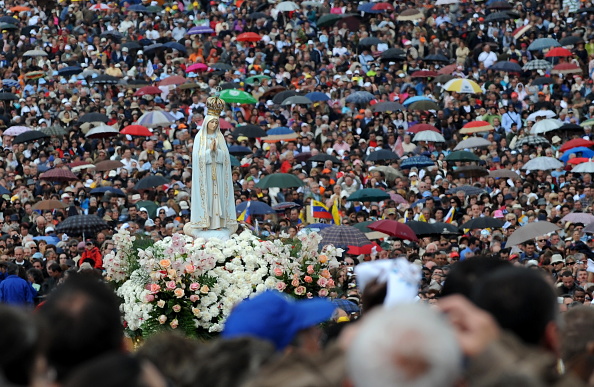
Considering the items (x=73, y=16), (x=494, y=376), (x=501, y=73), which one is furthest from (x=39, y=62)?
(x=494, y=376)

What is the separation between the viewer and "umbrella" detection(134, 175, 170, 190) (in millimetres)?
24922

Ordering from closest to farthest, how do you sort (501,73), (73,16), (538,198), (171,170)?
1. (538,198)
2. (171,170)
3. (501,73)
4. (73,16)

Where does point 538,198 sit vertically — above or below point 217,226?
below

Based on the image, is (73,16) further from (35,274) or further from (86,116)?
(35,274)

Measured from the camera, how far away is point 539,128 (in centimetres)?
2755

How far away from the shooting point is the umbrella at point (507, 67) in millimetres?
32062

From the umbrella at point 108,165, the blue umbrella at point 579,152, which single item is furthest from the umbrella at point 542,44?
the umbrella at point 108,165

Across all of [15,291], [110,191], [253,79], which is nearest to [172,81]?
[253,79]

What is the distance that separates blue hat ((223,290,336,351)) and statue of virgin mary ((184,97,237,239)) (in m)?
8.77

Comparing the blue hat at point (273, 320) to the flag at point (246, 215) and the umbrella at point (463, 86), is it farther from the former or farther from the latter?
the umbrella at point (463, 86)

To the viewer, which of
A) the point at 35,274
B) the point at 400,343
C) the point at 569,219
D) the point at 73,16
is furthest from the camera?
the point at 73,16

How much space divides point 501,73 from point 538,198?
32.2 feet

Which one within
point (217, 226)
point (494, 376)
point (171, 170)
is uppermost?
point (494, 376)

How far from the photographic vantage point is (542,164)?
24.9m
